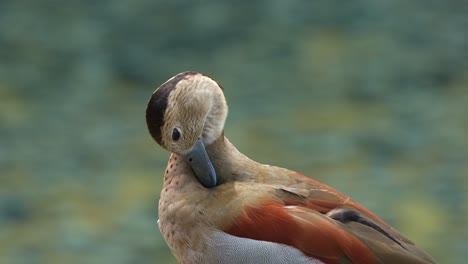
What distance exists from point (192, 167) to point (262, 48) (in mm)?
4838

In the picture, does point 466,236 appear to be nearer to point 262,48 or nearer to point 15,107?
point 262,48

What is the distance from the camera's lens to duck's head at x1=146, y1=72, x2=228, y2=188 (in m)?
4.03

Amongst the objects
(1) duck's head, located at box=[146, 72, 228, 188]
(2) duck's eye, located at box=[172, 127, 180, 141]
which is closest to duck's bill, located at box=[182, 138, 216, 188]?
(1) duck's head, located at box=[146, 72, 228, 188]

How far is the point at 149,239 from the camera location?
6.88m

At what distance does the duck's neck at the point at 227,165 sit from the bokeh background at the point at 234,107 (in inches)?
101

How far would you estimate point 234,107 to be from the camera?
27.5 feet

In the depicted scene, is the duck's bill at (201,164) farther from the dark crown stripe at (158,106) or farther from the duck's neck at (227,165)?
the dark crown stripe at (158,106)

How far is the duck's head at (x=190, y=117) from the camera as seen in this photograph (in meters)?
4.03

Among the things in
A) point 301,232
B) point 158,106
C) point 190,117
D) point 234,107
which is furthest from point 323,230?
point 234,107

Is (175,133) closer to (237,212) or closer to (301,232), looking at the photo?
(237,212)

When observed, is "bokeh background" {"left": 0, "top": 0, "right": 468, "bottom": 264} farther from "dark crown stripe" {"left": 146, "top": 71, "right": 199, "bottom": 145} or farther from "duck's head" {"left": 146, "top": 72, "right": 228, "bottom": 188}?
"dark crown stripe" {"left": 146, "top": 71, "right": 199, "bottom": 145}

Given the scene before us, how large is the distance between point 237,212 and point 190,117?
391mm

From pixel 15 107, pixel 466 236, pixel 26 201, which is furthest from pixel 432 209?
pixel 15 107

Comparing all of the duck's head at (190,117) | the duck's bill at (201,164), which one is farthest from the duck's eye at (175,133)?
the duck's bill at (201,164)
